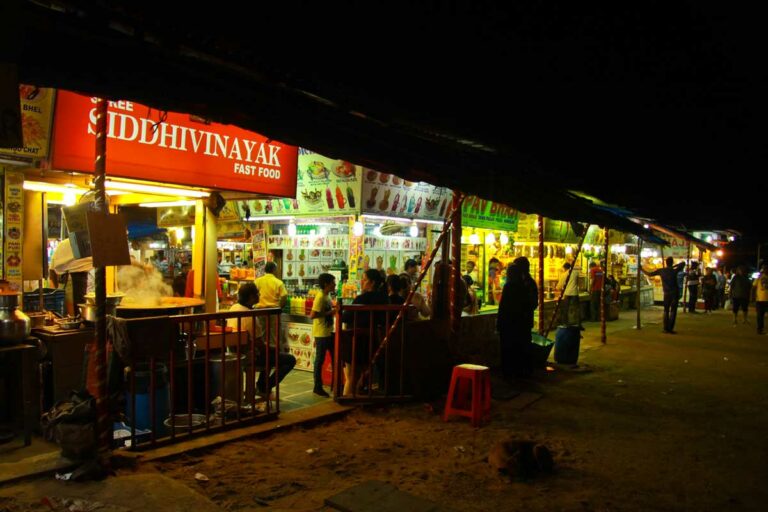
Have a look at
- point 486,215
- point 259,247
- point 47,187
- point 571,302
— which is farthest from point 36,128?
point 571,302

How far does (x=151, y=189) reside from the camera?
812cm

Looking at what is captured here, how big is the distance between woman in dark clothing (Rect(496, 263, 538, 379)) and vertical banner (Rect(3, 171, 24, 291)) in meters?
7.64

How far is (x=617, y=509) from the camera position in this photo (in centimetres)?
478

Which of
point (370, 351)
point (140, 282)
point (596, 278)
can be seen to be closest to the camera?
point (370, 351)

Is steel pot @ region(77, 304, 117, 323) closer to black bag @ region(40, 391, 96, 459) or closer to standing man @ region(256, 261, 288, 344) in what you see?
black bag @ region(40, 391, 96, 459)

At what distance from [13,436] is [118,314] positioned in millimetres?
1910

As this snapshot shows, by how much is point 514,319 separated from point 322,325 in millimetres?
3574

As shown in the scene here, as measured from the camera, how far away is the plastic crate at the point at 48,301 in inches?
325

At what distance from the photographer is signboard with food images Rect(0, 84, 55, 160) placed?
5.85 meters

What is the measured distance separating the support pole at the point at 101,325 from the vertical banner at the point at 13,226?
261 cm

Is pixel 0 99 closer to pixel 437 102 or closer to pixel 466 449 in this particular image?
pixel 466 449

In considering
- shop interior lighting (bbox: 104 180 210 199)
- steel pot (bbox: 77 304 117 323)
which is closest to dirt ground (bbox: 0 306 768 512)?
steel pot (bbox: 77 304 117 323)

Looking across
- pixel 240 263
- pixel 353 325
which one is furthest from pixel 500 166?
pixel 240 263

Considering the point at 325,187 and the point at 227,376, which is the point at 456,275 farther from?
the point at 325,187
